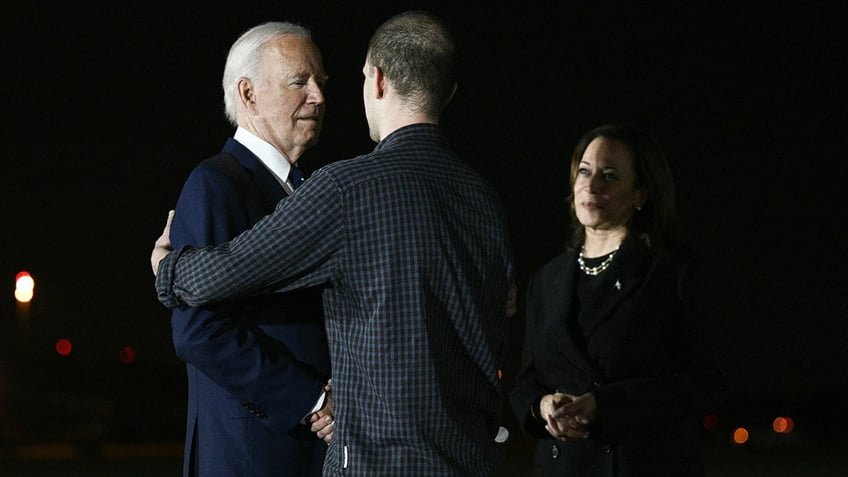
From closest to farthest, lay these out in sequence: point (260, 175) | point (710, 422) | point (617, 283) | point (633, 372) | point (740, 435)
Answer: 1. point (260, 175)
2. point (633, 372)
3. point (617, 283)
4. point (740, 435)
5. point (710, 422)

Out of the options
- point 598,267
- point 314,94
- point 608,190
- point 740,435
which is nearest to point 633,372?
point 598,267

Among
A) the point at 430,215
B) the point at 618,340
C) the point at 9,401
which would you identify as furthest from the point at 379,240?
the point at 9,401

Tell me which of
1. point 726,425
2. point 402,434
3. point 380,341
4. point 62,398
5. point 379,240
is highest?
point 379,240

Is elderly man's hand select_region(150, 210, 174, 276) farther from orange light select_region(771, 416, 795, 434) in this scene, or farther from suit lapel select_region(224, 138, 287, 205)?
orange light select_region(771, 416, 795, 434)

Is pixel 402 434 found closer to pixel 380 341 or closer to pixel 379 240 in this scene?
pixel 380 341

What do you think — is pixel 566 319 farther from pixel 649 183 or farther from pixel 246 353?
pixel 246 353

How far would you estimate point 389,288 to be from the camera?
11.0 ft

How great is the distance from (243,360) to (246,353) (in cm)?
2

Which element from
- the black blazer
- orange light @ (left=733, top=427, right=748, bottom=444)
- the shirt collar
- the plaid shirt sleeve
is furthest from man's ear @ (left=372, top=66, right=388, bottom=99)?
orange light @ (left=733, top=427, right=748, bottom=444)

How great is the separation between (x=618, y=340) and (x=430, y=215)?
1707 millimetres

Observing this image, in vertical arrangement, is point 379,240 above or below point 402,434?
above

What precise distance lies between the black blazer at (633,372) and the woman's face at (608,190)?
0.15 m

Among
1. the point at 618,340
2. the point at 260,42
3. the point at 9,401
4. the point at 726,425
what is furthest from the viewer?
the point at 726,425

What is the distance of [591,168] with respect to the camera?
5.22 meters
